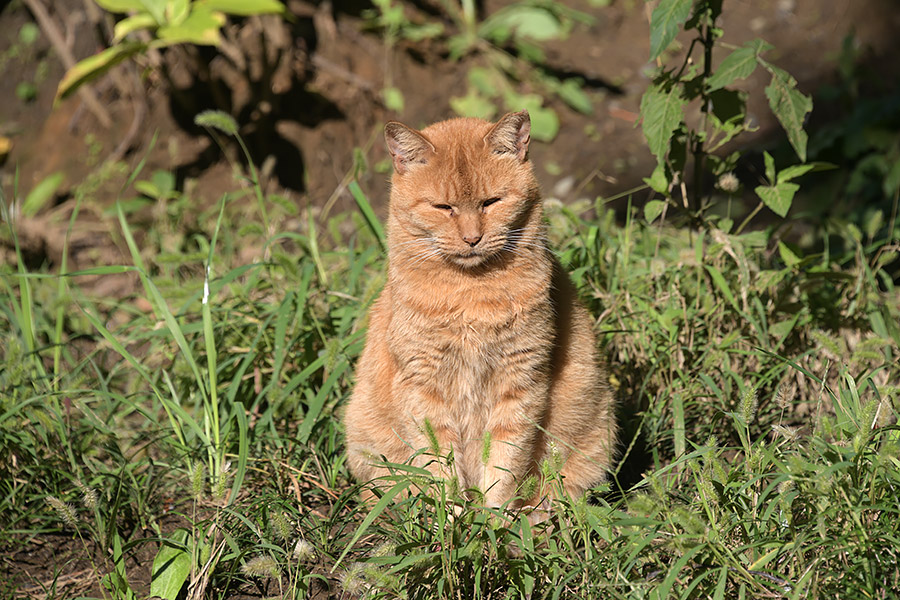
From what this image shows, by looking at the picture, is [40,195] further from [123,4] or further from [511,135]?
[511,135]

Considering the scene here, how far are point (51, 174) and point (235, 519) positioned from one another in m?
3.61

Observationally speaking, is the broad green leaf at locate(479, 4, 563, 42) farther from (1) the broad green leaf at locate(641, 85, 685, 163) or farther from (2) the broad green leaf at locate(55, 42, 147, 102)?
(1) the broad green leaf at locate(641, 85, 685, 163)

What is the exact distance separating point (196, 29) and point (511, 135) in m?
2.39

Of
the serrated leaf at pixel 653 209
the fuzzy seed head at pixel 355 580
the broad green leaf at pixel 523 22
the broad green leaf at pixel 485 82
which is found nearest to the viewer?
the fuzzy seed head at pixel 355 580

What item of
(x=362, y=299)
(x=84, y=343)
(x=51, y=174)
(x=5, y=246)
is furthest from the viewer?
(x=51, y=174)

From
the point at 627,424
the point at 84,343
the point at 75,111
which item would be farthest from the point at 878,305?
the point at 75,111

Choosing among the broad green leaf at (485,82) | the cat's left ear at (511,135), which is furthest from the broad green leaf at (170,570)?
the broad green leaf at (485,82)

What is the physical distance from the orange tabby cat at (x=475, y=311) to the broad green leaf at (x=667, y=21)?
501mm

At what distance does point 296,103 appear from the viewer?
18.1ft

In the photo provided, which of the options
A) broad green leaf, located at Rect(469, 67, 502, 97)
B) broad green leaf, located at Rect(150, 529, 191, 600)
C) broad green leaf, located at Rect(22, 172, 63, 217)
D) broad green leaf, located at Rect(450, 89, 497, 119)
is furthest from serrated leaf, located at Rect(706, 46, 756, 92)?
broad green leaf, located at Rect(22, 172, 63, 217)

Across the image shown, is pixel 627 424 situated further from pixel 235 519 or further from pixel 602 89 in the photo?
pixel 602 89

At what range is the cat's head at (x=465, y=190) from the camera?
2.42 metres

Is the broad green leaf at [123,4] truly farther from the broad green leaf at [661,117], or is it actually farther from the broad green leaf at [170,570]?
the broad green leaf at [170,570]

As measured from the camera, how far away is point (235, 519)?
246cm
